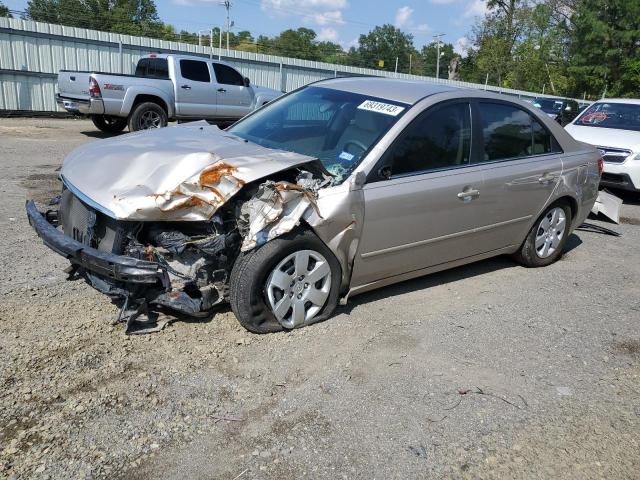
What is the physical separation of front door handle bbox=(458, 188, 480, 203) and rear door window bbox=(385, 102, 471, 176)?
8.9 inches

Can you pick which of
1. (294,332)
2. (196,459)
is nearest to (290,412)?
(196,459)

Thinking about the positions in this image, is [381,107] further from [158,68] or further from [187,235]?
[158,68]

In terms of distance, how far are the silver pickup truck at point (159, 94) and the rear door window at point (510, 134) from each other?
9.95m

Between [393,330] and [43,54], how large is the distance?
16547 mm

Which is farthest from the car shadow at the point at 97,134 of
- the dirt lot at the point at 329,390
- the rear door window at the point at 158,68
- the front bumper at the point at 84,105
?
the dirt lot at the point at 329,390

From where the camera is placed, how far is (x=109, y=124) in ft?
47.9

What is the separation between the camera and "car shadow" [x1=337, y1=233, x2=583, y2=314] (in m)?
4.62

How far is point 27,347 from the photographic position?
345cm

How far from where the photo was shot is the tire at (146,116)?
12969mm

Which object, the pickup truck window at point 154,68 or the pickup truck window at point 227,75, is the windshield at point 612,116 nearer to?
the pickup truck window at point 227,75

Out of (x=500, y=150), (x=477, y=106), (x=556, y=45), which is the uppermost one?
(x=556, y=45)

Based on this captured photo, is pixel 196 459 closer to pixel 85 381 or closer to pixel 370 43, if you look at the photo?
pixel 85 381

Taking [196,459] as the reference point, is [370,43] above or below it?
above

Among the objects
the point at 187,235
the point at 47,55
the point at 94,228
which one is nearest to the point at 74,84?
the point at 47,55
